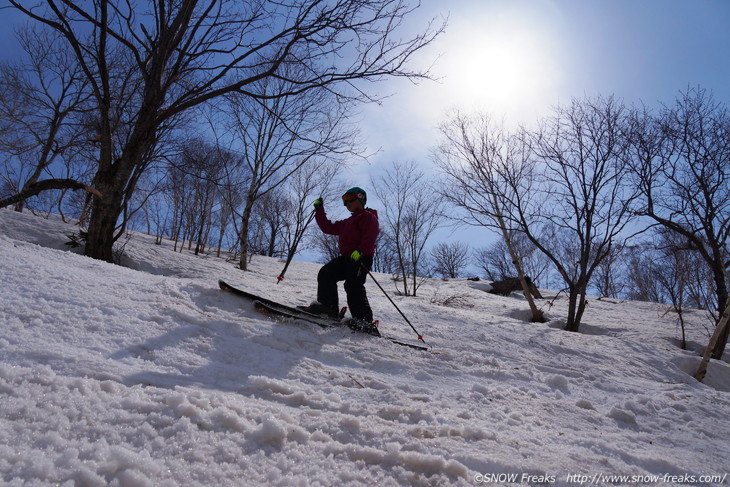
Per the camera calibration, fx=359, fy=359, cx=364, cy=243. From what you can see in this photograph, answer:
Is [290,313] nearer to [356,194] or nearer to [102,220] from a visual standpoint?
[356,194]

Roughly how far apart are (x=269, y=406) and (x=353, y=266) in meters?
2.40

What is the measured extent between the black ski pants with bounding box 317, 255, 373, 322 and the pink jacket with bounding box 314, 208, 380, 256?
117mm

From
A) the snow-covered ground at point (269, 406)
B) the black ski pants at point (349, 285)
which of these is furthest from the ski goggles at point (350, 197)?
the snow-covered ground at point (269, 406)

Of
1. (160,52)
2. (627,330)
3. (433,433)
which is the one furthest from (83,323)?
(627,330)

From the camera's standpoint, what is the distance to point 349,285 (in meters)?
4.04

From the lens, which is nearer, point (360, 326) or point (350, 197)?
point (360, 326)

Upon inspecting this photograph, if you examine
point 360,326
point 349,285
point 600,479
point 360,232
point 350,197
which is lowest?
point 600,479

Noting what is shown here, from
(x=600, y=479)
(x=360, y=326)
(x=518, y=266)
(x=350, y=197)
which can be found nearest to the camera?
(x=600, y=479)

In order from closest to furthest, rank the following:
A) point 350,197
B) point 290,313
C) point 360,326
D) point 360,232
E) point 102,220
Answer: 1. point 290,313
2. point 360,326
3. point 360,232
4. point 350,197
5. point 102,220

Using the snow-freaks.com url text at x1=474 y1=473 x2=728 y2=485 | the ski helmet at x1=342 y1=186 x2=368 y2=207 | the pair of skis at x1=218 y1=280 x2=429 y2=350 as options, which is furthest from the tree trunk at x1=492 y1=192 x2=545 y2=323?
the snow-freaks.com url text at x1=474 y1=473 x2=728 y2=485

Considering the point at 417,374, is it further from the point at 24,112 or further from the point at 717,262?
the point at 24,112

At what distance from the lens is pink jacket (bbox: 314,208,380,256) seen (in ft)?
13.5

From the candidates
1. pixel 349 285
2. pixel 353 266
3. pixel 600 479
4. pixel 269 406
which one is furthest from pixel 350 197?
pixel 600 479

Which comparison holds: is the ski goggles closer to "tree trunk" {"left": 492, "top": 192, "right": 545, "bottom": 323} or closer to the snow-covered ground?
the snow-covered ground
